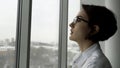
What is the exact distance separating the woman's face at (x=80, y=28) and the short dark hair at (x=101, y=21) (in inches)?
1.3

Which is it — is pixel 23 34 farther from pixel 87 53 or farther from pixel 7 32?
pixel 87 53

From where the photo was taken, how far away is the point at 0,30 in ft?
5.48

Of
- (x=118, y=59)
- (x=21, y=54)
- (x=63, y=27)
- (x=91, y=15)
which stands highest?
(x=91, y=15)

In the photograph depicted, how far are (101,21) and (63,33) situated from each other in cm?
103

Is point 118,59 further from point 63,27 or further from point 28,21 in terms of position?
point 28,21

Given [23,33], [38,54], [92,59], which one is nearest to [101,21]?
[92,59]

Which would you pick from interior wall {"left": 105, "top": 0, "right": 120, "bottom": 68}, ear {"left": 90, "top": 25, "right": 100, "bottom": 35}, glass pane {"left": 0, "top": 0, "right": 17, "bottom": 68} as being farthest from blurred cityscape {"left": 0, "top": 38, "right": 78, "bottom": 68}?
ear {"left": 90, "top": 25, "right": 100, "bottom": 35}

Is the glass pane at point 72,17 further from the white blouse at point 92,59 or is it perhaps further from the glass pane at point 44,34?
the white blouse at point 92,59

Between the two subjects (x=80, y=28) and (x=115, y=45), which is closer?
(x=80, y=28)

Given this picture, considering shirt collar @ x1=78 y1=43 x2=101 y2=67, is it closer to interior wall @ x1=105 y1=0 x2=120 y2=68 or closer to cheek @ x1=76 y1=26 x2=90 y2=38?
cheek @ x1=76 y1=26 x2=90 y2=38

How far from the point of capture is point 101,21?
4.51 feet

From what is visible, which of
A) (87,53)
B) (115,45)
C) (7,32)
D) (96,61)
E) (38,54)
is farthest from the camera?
(115,45)

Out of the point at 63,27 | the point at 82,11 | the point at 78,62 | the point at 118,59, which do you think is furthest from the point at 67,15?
the point at 78,62

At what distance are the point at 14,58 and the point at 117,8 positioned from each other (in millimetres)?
1372
